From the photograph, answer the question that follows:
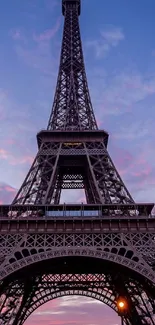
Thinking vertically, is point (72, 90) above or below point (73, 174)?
above

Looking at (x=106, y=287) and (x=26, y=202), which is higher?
(x=26, y=202)

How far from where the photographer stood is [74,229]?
2673 cm

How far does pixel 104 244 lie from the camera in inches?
1024

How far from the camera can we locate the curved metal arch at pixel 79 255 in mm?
23438

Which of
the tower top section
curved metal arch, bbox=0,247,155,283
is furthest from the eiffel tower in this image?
the tower top section

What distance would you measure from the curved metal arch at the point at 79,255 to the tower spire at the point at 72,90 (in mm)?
16293

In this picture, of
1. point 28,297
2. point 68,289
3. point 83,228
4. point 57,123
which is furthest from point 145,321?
point 57,123

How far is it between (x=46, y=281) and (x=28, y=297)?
344cm

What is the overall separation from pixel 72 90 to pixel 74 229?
825 inches

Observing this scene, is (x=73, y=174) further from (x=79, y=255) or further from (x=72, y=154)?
(x=79, y=255)

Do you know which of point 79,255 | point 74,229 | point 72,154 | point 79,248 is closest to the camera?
point 79,255

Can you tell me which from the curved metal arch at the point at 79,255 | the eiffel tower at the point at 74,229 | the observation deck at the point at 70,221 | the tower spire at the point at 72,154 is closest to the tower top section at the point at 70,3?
the tower spire at the point at 72,154

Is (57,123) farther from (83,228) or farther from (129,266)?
(129,266)

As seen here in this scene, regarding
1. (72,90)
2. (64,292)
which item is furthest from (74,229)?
(72,90)
